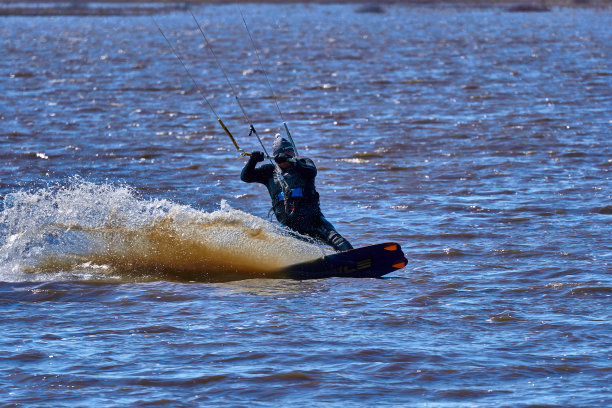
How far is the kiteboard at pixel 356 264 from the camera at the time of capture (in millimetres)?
12227

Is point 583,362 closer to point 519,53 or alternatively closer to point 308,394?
point 308,394

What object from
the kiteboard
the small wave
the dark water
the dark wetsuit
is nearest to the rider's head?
the dark wetsuit

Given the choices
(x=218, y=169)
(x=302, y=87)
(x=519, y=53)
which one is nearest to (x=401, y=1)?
(x=519, y=53)

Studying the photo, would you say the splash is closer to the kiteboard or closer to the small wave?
the kiteboard

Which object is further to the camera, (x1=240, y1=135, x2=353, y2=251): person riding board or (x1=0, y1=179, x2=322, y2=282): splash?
(x1=240, y1=135, x2=353, y2=251): person riding board

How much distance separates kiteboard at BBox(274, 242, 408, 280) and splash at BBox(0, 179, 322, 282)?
0.13 metres

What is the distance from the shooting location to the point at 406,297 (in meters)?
11.4

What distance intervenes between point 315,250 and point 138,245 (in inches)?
91.1

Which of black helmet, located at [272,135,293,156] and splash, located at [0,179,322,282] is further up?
black helmet, located at [272,135,293,156]

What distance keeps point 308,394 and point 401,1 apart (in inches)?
4002

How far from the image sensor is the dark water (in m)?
9.02

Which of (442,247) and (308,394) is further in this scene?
(442,247)

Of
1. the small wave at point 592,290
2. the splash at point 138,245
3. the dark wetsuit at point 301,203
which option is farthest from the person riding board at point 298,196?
the small wave at point 592,290

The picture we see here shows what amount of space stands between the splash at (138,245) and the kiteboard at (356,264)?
131mm
